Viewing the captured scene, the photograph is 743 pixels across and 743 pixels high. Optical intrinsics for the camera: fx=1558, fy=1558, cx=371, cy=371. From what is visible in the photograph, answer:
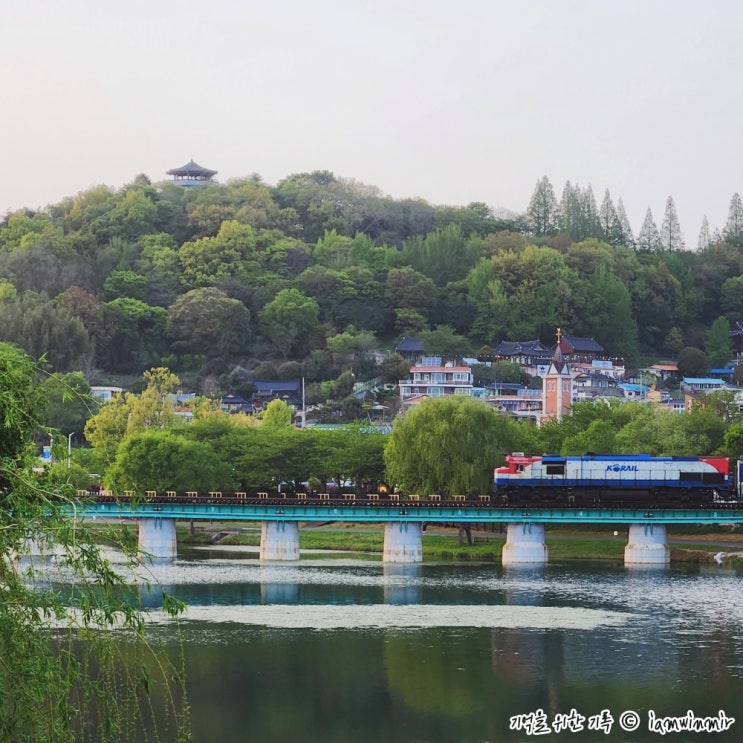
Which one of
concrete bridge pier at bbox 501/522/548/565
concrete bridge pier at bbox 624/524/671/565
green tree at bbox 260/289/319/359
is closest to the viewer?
concrete bridge pier at bbox 624/524/671/565

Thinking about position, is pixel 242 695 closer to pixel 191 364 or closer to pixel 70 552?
pixel 70 552

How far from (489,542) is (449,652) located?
1574 inches

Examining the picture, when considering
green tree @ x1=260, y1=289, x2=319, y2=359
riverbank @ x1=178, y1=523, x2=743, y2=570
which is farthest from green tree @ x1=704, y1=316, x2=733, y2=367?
riverbank @ x1=178, y1=523, x2=743, y2=570

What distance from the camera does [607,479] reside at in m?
83.6

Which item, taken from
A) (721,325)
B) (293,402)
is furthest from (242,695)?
(721,325)

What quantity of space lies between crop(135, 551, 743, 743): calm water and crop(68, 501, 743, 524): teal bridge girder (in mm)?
6497

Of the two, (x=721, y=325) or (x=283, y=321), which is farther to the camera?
(x=721, y=325)

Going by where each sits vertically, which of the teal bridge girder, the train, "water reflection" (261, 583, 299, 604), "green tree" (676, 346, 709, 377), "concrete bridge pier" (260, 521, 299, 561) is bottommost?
"water reflection" (261, 583, 299, 604)

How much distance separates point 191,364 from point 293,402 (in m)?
18.6

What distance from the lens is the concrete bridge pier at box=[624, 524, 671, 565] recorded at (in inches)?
3066

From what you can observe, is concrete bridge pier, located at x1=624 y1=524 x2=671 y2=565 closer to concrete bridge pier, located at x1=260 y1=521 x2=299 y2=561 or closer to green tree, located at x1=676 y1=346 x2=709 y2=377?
concrete bridge pier, located at x1=260 y1=521 x2=299 y2=561

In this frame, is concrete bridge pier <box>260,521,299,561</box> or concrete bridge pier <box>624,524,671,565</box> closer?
concrete bridge pier <box>624,524,671,565</box>

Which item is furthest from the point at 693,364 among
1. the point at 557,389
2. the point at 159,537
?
the point at 159,537

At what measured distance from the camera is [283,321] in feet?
581
